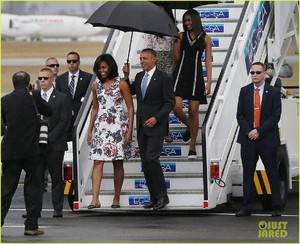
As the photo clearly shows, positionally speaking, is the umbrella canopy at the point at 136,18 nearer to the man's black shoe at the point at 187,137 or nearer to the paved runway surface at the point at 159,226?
the man's black shoe at the point at 187,137

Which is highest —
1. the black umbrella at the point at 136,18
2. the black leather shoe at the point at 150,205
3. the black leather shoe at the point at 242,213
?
the black umbrella at the point at 136,18

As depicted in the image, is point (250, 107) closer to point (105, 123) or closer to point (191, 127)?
point (191, 127)

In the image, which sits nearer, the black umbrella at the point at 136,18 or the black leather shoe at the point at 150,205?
the black umbrella at the point at 136,18

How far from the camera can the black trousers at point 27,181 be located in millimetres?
10695

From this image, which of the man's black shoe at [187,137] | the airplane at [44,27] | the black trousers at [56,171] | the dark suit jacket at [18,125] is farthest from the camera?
the airplane at [44,27]

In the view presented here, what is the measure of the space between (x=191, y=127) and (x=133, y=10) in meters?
1.57

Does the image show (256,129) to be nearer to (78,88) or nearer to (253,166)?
(253,166)

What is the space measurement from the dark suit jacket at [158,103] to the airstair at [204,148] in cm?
48

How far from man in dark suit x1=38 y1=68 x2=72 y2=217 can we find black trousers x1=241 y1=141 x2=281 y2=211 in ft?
6.95

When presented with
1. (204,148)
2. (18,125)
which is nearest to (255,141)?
(204,148)

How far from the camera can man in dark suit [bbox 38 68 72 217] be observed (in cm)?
1258

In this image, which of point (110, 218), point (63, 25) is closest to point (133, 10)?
point (110, 218)

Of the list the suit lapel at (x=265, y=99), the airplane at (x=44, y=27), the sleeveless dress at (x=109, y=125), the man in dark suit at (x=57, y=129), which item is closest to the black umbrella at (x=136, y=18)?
the sleeveless dress at (x=109, y=125)

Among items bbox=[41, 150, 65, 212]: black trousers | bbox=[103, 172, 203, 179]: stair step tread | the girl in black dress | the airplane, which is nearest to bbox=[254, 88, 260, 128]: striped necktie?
the girl in black dress
